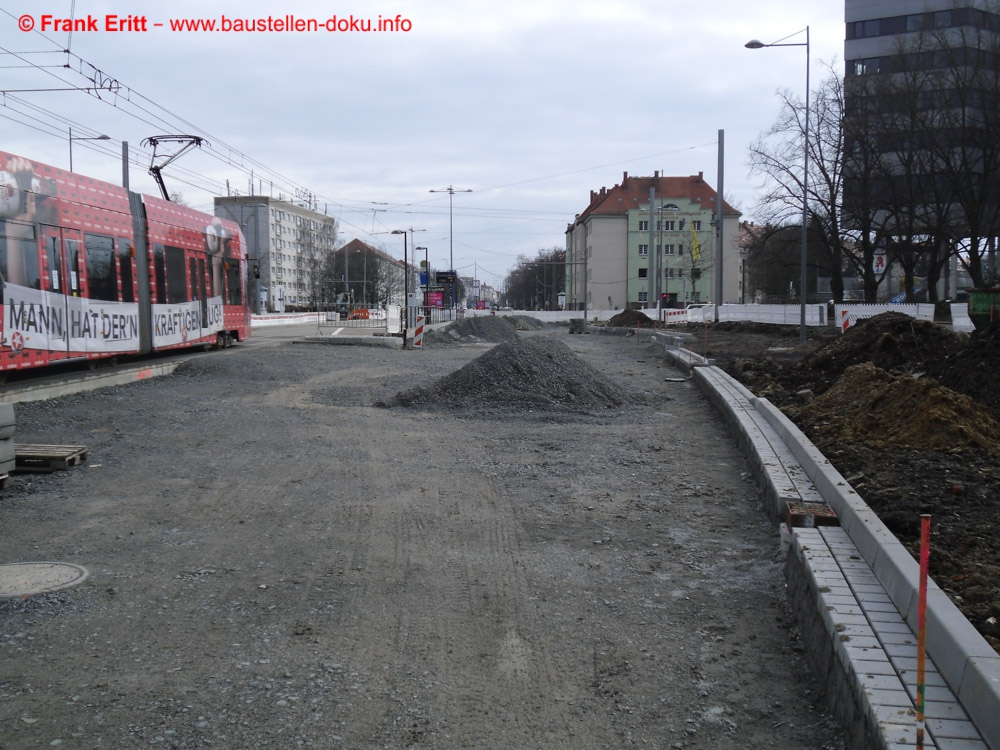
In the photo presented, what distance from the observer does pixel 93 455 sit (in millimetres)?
9344

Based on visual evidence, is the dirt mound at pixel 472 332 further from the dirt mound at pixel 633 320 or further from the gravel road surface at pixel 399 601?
the gravel road surface at pixel 399 601

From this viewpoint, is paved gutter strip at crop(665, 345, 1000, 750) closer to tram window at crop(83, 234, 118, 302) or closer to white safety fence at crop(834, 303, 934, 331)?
tram window at crop(83, 234, 118, 302)

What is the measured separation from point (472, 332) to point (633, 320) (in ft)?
68.1

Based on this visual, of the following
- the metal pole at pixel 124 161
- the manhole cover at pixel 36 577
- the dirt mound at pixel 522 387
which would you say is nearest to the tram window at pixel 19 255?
the dirt mound at pixel 522 387

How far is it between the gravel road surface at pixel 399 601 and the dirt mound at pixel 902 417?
1.22 m

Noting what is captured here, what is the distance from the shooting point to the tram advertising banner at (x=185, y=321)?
18.6 meters

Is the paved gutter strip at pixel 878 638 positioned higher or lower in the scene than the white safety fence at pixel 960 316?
lower

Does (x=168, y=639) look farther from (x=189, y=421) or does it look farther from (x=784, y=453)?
(x=189, y=421)

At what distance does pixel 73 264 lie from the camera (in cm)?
1444

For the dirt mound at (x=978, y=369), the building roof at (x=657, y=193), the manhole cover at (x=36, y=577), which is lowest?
the manhole cover at (x=36, y=577)

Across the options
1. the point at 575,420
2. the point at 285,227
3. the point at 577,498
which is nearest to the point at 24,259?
the point at 575,420

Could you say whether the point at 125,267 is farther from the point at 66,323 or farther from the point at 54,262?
the point at 54,262

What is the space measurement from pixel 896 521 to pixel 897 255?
4471cm

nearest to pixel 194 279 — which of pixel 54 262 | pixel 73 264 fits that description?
pixel 73 264
